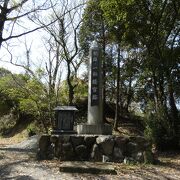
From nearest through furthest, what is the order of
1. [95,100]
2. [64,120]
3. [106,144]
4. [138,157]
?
[138,157]
[106,144]
[64,120]
[95,100]

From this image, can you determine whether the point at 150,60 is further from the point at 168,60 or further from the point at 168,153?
the point at 168,153

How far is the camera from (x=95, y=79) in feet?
39.4

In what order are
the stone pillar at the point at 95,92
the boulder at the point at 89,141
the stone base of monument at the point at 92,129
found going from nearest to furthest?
1. the boulder at the point at 89,141
2. the stone base of monument at the point at 92,129
3. the stone pillar at the point at 95,92

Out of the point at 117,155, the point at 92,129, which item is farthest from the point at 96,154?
the point at 92,129

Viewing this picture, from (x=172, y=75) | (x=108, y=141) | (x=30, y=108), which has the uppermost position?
(x=172, y=75)

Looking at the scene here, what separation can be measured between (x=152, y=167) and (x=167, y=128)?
5.99 metres

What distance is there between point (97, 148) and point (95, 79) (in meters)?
2.88

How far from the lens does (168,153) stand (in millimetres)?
13922

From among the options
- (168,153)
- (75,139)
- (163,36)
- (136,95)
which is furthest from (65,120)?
(136,95)

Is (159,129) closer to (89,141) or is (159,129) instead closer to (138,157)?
(138,157)

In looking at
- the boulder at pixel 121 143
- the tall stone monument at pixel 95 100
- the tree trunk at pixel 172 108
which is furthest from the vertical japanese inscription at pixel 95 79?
the tree trunk at pixel 172 108

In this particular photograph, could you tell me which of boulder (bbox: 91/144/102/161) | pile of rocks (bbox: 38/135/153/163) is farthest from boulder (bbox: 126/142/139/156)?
boulder (bbox: 91/144/102/161)

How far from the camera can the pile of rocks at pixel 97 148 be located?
1009cm

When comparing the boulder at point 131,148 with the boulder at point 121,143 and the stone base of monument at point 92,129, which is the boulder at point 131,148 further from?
the stone base of monument at point 92,129
